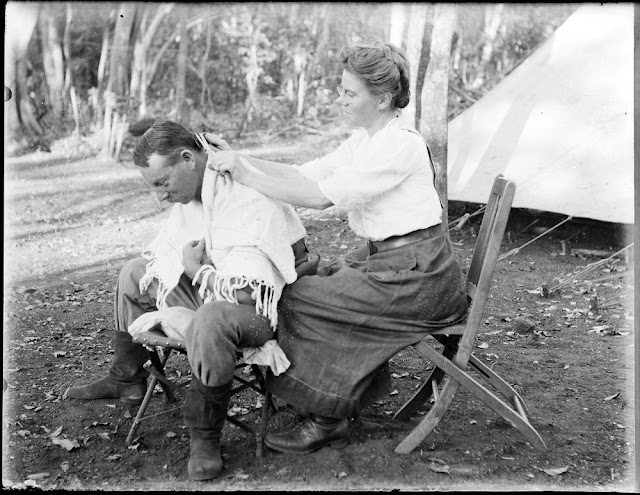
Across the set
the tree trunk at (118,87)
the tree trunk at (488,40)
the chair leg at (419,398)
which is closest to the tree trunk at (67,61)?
the tree trunk at (118,87)

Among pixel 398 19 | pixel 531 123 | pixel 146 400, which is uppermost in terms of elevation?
pixel 398 19

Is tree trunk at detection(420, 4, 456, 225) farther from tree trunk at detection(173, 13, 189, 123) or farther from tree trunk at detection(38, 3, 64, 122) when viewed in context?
tree trunk at detection(38, 3, 64, 122)

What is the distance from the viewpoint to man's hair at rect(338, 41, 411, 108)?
A: 3.27 meters

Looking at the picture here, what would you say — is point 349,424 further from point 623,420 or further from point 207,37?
point 207,37

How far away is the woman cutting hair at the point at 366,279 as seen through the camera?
126 inches

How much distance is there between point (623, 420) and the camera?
150 inches

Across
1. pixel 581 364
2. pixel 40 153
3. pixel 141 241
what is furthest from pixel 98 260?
pixel 581 364

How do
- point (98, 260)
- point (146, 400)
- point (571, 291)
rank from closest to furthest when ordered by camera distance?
point (146, 400) → point (571, 291) → point (98, 260)

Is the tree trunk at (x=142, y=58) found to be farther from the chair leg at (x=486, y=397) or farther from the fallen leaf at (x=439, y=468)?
the fallen leaf at (x=439, y=468)

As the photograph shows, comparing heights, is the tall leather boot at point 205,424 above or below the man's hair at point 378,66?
below

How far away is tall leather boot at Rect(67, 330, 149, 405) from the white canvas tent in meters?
4.14

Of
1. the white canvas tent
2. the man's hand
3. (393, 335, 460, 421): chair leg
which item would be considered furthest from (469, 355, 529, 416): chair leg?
the white canvas tent

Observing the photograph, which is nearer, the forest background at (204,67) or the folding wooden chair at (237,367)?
the folding wooden chair at (237,367)

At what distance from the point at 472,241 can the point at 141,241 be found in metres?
3.20
